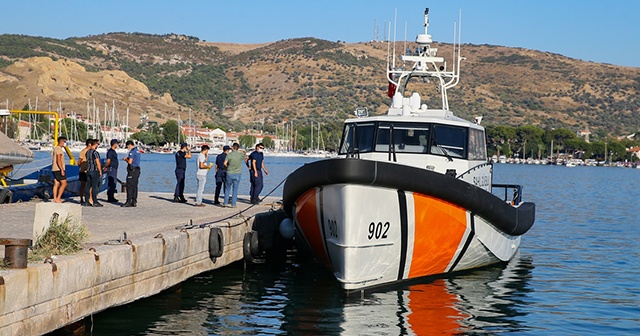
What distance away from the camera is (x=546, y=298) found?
18641 millimetres

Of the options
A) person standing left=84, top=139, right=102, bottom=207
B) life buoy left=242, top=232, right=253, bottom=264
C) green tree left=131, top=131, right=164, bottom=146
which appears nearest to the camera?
life buoy left=242, top=232, right=253, bottom=264

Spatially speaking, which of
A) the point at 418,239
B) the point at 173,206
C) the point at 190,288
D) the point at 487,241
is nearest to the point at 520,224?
the point at 487,241

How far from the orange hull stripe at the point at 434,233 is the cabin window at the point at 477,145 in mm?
2169

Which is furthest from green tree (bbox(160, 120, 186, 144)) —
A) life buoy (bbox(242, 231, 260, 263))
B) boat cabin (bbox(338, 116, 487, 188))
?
boat cabin (bbox(338, 116, 487, 188))

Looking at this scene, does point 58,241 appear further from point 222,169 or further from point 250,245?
point 222,169

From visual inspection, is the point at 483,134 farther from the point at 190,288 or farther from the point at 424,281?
the point at 190,288

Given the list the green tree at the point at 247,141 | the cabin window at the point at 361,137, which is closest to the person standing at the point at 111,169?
the cabin window at the point at 361,137

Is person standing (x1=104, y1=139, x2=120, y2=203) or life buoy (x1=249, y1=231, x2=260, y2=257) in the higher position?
person standing (x1=104, y1=139, x2=120, y2=203)

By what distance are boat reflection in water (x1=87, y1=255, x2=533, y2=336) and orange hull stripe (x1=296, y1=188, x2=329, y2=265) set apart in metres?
0.87

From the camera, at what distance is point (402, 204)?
1611 centimetres

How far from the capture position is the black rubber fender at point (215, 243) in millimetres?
17942

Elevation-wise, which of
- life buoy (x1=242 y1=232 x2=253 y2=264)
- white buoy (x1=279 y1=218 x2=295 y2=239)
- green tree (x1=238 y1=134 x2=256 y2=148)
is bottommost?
life buoy (x1=242 y1=232 x2=253 y2=264)

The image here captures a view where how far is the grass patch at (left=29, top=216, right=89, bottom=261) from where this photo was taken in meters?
12.6

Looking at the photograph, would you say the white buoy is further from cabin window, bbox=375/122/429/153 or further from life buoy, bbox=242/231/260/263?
cabin window, bbox=375/122/429/153
